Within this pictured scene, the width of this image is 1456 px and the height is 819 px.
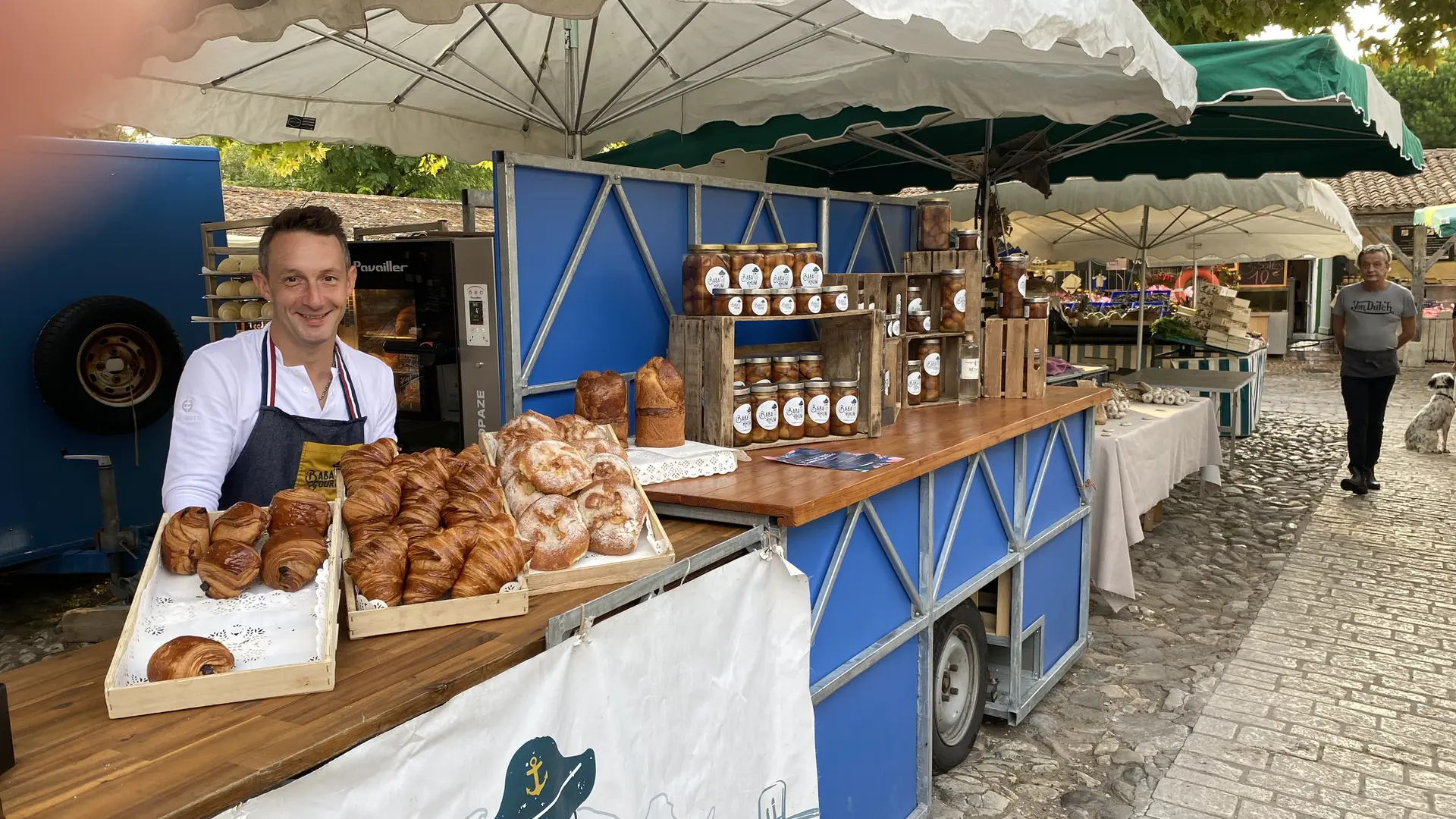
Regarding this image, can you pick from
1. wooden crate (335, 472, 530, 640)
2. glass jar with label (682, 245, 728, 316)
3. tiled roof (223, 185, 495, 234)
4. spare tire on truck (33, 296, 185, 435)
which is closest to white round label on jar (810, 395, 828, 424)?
glass jar with label (682, 245, 728, 316)

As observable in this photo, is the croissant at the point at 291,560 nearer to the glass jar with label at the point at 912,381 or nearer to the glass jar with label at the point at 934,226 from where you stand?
the glass jar with label at the point at 912,381

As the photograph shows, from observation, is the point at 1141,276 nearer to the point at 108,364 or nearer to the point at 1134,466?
the point at 1134,466

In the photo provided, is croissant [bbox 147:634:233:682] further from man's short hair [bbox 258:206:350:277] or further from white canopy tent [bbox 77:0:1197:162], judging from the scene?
white canopy tent [bbox 77:0:1197:162]

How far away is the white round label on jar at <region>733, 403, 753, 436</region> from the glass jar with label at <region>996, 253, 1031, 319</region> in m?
2.11

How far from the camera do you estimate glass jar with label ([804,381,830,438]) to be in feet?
12.5

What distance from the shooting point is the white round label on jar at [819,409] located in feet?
12.5

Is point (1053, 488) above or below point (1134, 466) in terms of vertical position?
above

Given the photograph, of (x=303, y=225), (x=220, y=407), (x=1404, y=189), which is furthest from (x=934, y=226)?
(x=1404, y=189)

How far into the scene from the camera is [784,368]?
3.87m

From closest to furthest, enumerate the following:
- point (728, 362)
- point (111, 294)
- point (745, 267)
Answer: point (728, 362)
point (745, 267)
point (111, 294)

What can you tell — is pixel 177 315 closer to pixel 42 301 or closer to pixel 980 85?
pixel 42 301

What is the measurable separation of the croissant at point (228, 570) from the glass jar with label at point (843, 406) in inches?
91.7

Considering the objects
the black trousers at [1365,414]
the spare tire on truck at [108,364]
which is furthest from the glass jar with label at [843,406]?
the black trousers at [1365,414]

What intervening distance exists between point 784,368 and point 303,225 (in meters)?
1.81
